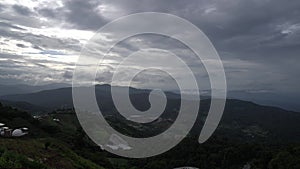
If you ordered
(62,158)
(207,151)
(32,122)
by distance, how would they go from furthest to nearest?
(207,151)
(32,122)
(62,158)

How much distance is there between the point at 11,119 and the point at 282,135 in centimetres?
15628

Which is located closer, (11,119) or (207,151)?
(11,119)

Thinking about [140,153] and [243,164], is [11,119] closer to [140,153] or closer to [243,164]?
[140,153]

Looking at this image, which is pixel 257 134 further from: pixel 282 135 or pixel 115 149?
pixel 115 149

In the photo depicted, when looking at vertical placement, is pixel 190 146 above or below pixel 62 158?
below

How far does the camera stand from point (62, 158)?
27.1 m

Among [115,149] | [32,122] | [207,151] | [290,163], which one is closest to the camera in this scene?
[290,163]

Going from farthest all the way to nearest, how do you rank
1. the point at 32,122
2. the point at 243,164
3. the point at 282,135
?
1. the point at 282,135
2. the point at 243,164
3. the point at 32,122

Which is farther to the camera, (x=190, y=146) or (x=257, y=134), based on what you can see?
(x=257, y=134)

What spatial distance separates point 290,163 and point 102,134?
65149mm

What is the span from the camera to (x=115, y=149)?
307 feet

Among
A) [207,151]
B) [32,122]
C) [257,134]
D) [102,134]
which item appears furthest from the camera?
[257,134]

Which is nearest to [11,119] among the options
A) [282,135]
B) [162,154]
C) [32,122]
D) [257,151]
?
[32,122]

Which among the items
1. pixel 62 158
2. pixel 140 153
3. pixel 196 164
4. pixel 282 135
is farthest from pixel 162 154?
pixel 282 135
